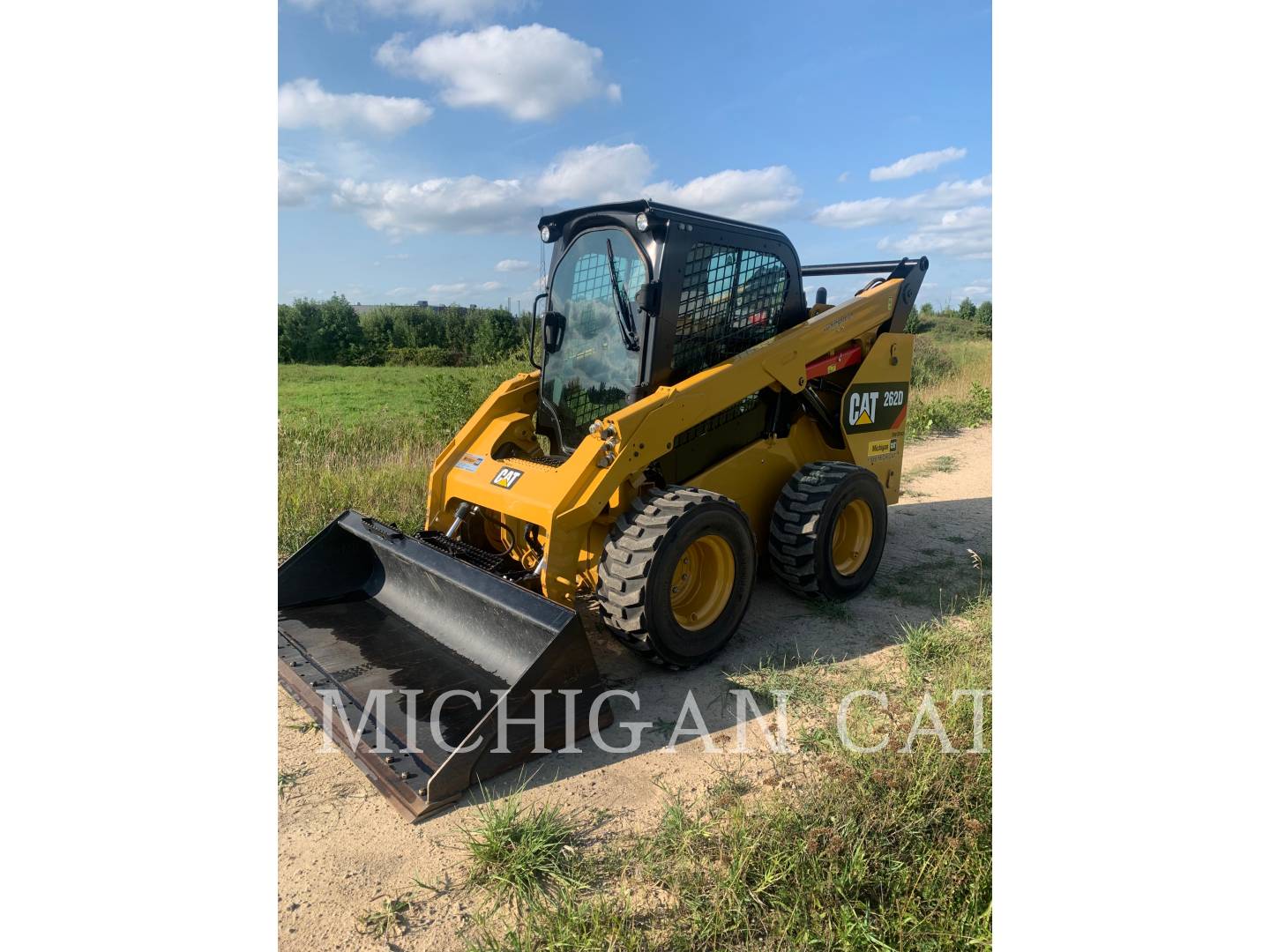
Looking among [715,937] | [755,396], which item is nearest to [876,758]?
[715,937]

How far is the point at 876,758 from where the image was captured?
2.89 metres

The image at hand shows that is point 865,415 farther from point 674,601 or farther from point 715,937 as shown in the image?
point 715,937

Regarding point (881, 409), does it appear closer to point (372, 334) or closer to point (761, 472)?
point (761, 472)

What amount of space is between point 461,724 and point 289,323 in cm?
3015

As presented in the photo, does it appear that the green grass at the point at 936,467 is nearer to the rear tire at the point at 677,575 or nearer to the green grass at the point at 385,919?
the rear tire at the point at 677,575

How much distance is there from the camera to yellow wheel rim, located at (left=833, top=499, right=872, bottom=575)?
494 cm

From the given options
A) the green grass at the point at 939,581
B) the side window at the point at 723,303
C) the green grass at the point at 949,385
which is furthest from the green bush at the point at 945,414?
the side window at the point at 723,303

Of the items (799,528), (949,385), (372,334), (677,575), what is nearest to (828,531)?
(799,528)

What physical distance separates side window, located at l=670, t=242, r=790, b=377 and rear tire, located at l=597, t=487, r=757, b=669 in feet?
3.10

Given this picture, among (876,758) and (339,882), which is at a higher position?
(876,758)

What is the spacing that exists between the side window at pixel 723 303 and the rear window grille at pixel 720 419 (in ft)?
0.95

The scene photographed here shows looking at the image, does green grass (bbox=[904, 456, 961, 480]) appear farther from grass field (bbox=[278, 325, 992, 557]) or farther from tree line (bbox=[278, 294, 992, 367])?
tree line (bbox=[278, 294, 992, 367])

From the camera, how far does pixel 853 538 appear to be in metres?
5.03

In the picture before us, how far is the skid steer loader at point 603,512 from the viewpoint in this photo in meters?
3.21
